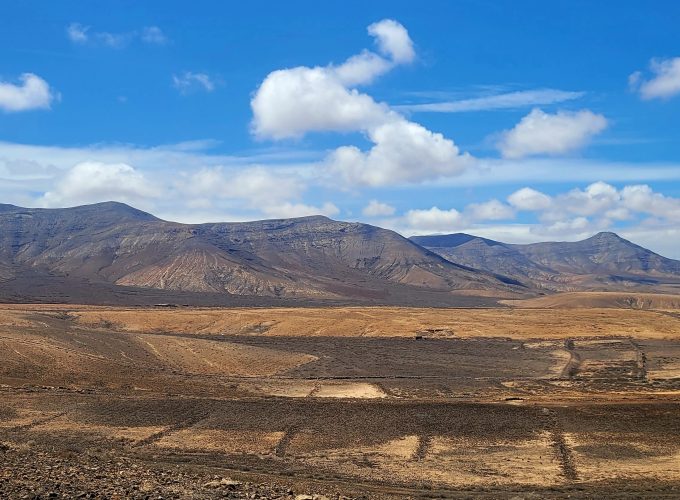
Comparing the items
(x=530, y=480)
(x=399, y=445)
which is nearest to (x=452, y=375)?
(x=399, y=445)

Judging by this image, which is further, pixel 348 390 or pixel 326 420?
pixel 348 390

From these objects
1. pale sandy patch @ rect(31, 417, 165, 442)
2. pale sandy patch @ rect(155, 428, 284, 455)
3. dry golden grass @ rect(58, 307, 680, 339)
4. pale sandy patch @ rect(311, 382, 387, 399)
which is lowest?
pale sandy patch @ rect(311, 382, 387, 399)

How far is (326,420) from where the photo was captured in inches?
1417

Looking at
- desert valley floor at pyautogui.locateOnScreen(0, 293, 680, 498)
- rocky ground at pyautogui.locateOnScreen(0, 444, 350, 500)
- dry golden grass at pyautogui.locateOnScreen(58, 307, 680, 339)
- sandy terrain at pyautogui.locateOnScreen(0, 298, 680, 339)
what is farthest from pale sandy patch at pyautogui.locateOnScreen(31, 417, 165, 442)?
dry golden grass at pyautogui.locateOnScreen(58, 307, 680, 339)

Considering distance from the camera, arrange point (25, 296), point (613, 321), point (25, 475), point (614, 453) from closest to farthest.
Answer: point (25, 475), point (614, 453), point (613, 321), point (25, 296)

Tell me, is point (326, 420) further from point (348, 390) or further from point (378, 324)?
point (378, 324)

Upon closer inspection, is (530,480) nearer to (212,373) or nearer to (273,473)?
(273,473)

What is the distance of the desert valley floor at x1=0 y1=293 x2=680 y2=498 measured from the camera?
24.2 metres

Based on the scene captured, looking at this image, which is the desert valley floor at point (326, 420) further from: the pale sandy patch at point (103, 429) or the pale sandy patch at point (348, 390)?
the pale sandy patch at point (348, 390)

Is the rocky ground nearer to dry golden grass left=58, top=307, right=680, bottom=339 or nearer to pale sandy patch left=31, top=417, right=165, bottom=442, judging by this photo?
pale sandy patch left=31, top=417, right=165, bottom=442

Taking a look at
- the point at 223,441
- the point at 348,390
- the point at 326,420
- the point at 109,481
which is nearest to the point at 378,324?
the point at 348,390

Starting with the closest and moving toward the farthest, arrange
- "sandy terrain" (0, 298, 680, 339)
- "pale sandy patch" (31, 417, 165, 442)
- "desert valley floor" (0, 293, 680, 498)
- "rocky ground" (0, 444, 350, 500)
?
"rocky ground" (0, 444, 350, 500) < "desert valley floor" (0, 293, 680, 498) < "pale sandy patch" (31, 417, 165, 442) < "sandy terrain" (0, 298, 680, 339)

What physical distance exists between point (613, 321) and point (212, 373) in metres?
68.4

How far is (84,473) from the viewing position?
21406mm
